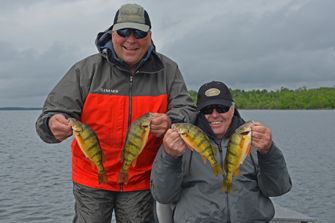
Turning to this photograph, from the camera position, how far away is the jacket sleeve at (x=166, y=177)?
331 cm

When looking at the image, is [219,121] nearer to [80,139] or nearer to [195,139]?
[195,139]

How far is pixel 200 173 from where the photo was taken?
3.64m

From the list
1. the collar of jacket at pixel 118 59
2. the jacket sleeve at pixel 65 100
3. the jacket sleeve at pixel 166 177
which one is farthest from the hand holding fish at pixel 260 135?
the jacket sleeve at pixel 65 100

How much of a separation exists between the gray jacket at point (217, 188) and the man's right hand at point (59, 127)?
1.05 m

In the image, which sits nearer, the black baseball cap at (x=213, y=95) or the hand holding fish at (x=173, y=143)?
the hand holding fish at (x=173, y=143)

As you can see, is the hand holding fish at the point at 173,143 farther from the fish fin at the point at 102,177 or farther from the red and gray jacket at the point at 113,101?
the fish fin at the point at 102,177

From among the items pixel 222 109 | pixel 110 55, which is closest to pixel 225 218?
pixel 222 109

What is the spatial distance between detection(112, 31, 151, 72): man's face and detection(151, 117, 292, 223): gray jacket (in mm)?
1154

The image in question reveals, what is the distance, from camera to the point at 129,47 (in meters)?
3.62

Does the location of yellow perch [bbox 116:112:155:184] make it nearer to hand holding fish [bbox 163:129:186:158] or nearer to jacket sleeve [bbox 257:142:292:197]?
hand holding fish [bbox 163:129:186:158]

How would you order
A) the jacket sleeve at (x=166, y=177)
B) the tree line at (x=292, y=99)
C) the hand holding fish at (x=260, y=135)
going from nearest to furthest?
the hand holding fish at (x=260, y=135), the jacket sleeve at (x=166, y=177), the tree line at (x=292, y=99)

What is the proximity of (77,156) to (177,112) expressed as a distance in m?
1.46

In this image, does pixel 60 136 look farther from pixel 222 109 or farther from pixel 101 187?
pixel 222 109

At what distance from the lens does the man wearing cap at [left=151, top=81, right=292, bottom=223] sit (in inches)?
133
